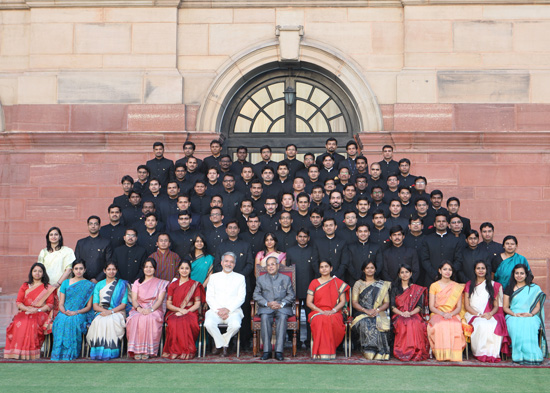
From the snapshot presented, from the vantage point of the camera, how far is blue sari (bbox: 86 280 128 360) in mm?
8141

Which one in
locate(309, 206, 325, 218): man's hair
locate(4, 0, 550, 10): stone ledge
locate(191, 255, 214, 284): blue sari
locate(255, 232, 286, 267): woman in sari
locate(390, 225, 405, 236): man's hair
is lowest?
locate(191, 255, 214, 284): blue sari

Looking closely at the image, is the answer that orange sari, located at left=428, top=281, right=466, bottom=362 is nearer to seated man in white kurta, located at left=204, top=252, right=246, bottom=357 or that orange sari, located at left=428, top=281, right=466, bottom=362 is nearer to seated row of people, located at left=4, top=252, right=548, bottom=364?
seated row of people, located at left=4, top=252, right=548, bottom=364

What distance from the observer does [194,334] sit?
8.36 m

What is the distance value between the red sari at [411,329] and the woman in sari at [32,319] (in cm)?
404

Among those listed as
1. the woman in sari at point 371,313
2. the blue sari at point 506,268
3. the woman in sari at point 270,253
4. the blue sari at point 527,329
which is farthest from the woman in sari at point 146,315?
the blue sari at point 506,268

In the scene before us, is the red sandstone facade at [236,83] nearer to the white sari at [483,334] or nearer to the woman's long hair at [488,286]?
the woman's long hair at [488,286]

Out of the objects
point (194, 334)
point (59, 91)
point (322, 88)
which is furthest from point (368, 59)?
point (194, 334)

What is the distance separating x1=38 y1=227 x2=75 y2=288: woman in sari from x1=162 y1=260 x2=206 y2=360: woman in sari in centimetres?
153

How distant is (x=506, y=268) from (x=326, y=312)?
2.45m

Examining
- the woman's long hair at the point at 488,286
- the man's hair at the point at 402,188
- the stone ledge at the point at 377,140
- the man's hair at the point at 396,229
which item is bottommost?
the woman's long hair at the point at 488,286

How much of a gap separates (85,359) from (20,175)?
4917 mm

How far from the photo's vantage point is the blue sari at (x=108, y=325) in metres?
8.14

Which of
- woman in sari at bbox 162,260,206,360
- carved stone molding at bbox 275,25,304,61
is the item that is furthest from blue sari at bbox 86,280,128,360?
carved stone molding at bbox 275,25,304,61

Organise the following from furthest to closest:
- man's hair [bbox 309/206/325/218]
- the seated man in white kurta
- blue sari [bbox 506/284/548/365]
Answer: man's hair [bbox 309/206/325/218] → the seated man in white kurta → blue sari [bbox 506/284/548/365]
